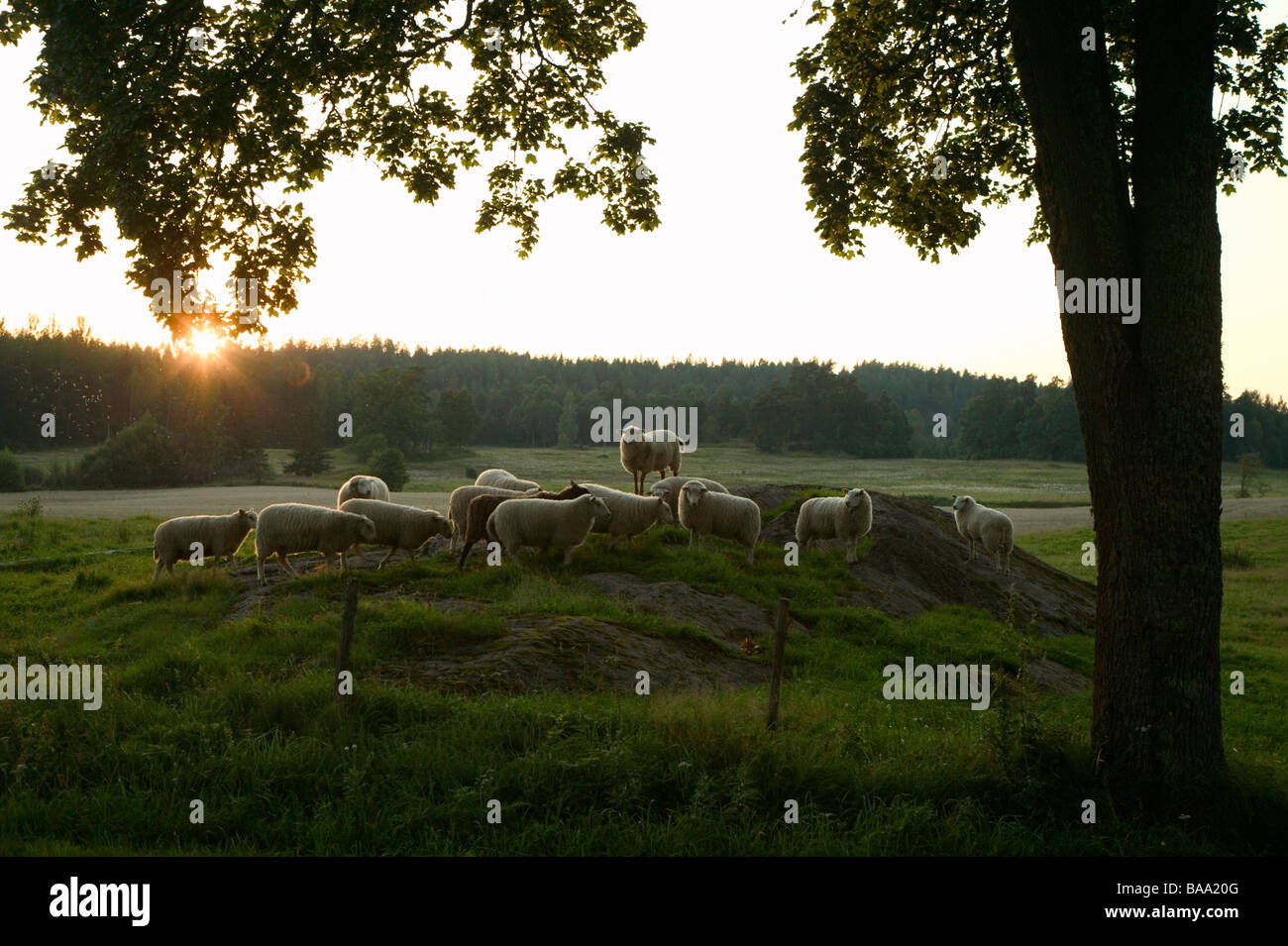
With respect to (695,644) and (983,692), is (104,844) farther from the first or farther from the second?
(983,692)

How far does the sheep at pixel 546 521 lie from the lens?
16.0 meters

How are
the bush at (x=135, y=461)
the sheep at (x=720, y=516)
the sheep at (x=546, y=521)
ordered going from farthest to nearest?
the bush at (x=135, y=461)
the sheep at (x=720, y=516)
the sheep at (x=546, y=521)

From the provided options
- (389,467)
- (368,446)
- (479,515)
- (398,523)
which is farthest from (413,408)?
(479,515)

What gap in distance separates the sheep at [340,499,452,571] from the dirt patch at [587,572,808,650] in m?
4.02

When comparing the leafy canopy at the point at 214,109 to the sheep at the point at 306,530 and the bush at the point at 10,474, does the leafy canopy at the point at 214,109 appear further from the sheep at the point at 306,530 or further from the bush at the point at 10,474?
the bush at the point at 10,474

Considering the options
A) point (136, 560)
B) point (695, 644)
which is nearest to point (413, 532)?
point (695, 644)

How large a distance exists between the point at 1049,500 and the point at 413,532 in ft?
208

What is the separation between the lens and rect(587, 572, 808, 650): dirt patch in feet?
45.3

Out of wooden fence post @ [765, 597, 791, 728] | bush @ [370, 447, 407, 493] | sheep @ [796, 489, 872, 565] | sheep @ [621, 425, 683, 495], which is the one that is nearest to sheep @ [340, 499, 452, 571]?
sheep @ [621, 425, 683, 495]

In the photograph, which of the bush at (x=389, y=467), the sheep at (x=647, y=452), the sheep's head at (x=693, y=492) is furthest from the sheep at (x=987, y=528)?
the bush at (x=389, y=467)

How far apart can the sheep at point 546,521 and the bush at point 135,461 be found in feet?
208

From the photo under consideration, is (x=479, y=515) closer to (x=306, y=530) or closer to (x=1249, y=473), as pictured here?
(x=306, y=530)

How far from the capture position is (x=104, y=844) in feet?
21.7

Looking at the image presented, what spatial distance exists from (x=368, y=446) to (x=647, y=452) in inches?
2694
